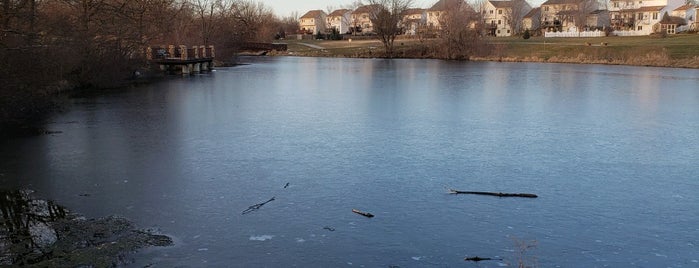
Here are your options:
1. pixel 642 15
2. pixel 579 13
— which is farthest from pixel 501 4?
pixel 642 15

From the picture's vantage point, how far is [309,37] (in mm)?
104500

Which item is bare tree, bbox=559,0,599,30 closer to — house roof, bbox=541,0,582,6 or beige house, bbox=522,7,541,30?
house roof, bbox=541,0,582,6

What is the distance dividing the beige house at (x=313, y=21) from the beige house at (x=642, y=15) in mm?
64742

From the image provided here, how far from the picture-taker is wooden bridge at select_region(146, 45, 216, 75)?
35375 mm

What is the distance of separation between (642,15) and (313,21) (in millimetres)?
71459

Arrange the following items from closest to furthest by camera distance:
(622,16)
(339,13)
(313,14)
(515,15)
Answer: (622,16), (515,15), (339,13), (313,14)

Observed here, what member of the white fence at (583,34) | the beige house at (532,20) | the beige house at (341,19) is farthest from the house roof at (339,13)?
the white fence at (583,34)

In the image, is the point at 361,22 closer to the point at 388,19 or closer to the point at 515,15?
the point at 515,15

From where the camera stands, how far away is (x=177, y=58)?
36594 millimetres

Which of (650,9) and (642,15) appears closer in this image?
(642,15)

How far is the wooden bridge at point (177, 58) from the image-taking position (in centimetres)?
3538

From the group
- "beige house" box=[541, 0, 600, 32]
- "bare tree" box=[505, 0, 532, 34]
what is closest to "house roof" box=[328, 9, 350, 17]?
"bare tree" box=[505, 0, 532, 34]

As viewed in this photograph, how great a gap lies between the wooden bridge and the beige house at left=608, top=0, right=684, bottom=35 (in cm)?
6337

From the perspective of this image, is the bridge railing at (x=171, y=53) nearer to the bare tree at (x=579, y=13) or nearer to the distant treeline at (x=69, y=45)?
the distant treeline at (x=69, y=45)
